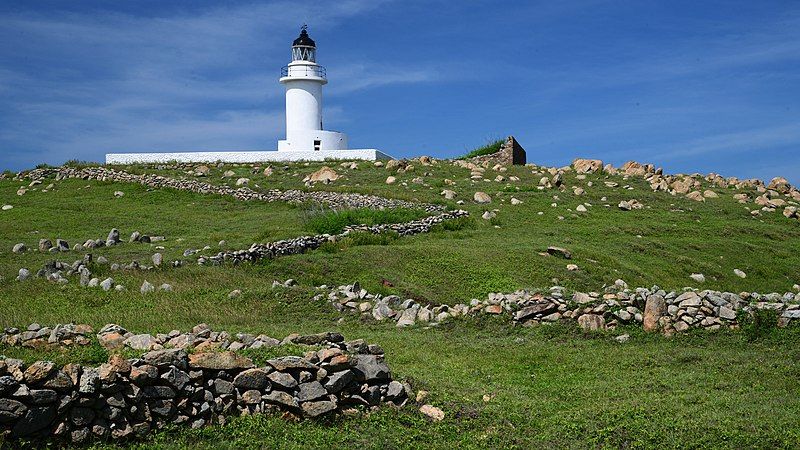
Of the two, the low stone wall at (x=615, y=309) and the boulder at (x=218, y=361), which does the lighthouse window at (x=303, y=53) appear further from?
the boulder at (x=218, y=361)

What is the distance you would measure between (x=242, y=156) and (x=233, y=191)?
11.5 meters

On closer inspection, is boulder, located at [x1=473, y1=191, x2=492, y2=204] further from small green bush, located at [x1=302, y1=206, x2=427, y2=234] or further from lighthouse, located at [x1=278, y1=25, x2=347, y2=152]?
lighthouse, located at [x1=278, y1=25, x2=347, y2=152]

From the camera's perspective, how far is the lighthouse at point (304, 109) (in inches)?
2205

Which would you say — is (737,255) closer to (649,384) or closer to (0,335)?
(649,384)

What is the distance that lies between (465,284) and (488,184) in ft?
61.6

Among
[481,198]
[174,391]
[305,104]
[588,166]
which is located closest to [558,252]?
[481,198]

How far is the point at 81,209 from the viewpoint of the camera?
35.8 meters

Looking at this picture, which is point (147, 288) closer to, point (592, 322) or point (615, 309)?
point (592, 322)

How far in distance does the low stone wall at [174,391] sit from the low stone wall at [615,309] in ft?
18.8

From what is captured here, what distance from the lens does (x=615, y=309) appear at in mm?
16312

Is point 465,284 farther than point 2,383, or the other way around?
point 465,284

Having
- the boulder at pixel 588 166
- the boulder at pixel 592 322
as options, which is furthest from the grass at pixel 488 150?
the boulder at pixel 592 322

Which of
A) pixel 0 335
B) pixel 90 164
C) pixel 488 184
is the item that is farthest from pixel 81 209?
pixel 0 335

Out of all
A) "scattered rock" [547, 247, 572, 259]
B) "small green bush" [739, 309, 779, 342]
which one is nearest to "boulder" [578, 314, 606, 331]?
"small green bush" [739, 309, 779, 342]
